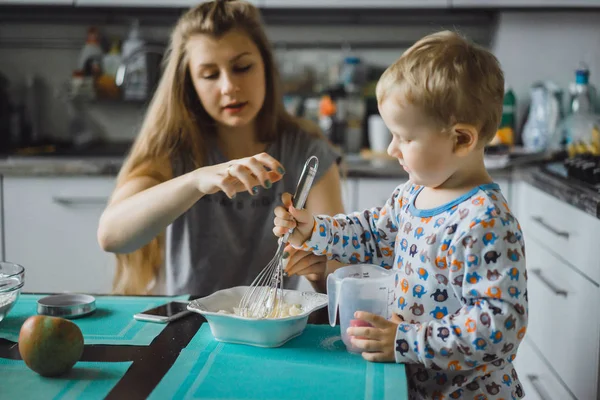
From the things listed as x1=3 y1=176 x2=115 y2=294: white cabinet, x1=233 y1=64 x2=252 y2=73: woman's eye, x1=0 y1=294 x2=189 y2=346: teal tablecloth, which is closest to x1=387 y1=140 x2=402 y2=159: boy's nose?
x1=0 y1=294 x2=189 y2=346: teal tablecloth

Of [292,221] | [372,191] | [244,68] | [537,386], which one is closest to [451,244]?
[292,221]

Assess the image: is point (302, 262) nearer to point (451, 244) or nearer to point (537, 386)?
point (451, 244)

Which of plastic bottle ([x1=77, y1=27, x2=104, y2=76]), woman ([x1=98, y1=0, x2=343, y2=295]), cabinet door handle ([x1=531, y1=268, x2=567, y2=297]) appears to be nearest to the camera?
woman ([x1=98, y1=0, x2=343, y2=295])

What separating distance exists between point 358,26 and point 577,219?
4.73 ft

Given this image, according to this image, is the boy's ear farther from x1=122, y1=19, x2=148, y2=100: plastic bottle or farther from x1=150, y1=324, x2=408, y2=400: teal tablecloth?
x1=122, y1=19, x2=148, y2=100: plastic bottle

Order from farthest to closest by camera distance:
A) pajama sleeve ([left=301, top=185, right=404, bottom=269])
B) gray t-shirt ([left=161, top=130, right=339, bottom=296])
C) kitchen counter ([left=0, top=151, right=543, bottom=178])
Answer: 1. kitchen counter ([left=0, top=151, right=543, bottom=178])
2. gray t-shirt ([left=161, top=130, right=339, bottom=296])
3. pajama sleeve ([left=301, top=185, right=404, bottom=269])

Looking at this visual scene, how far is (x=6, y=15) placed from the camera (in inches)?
117

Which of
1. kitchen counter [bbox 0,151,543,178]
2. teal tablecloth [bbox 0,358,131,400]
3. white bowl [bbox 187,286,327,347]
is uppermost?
kitchen counter [bbox 0,151,543,178]

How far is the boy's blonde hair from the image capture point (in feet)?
3.15

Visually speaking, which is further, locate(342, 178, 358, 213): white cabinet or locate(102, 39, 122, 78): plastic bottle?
locate(102, 39, 122, 78): plastic bottle

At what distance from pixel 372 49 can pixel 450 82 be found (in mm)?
2070

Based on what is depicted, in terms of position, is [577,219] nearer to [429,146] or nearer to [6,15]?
[429,146]

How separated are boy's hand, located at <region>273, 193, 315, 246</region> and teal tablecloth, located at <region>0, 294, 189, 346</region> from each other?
0.76 feet

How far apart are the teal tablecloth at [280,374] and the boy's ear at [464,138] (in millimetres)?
300
